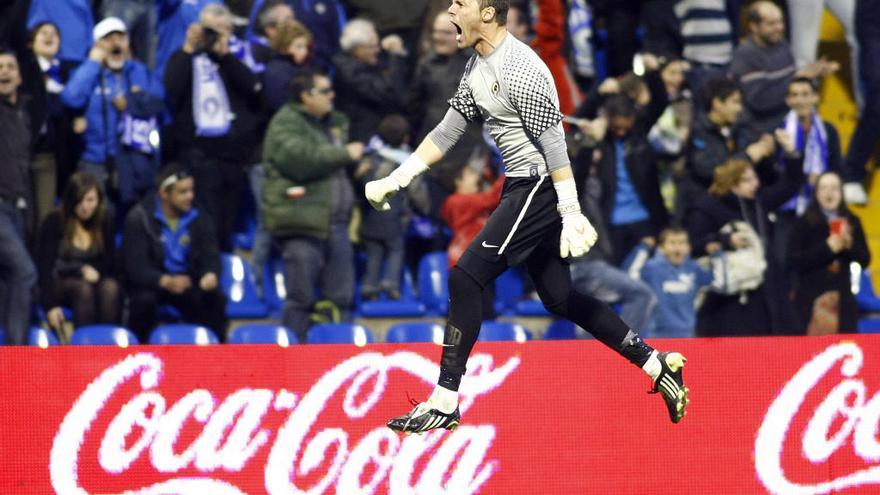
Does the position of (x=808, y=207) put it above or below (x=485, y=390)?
below

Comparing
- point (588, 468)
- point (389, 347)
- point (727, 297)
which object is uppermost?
point (389, 347)

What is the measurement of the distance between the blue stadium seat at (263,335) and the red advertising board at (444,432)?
7.95 ft

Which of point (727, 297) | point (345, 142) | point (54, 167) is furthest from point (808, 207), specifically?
point (54, 167)

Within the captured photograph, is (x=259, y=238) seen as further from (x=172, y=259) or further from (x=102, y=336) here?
(x=102, y=336)

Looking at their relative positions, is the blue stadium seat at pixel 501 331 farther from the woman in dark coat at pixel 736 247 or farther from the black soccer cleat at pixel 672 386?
the black soccer cleat at pixel 672 386

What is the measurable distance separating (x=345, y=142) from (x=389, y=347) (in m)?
3.57

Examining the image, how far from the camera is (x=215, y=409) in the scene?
8.71m

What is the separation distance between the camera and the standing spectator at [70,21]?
1207cm

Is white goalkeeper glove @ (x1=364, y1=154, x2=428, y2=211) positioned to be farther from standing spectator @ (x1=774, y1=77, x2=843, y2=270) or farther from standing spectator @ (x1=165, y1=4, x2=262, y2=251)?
standing spectator @ (x1=774, y1=77, x2=843, y2=270)

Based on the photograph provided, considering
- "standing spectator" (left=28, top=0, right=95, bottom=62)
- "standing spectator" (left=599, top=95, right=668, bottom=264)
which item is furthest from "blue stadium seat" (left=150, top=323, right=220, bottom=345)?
"standing spectator" (left=599, top=95, right=668, bottom=264)

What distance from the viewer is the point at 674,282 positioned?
11.8m

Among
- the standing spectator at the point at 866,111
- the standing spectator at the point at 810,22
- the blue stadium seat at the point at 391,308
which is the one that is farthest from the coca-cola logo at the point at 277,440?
the standing spectator at the point at 810,22

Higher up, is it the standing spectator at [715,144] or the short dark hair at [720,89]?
the short dark hair at [720,89]

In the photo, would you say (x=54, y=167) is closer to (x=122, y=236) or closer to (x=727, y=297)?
(x=122, y=236)
